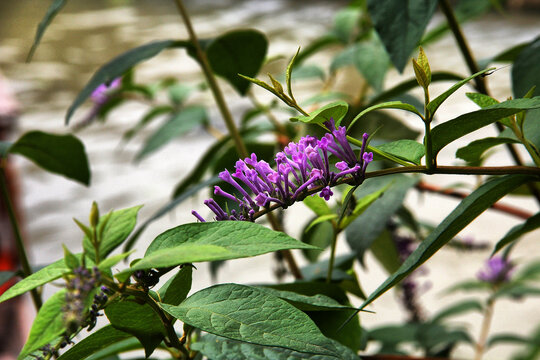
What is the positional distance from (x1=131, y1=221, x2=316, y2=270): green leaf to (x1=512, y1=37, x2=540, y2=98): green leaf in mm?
153

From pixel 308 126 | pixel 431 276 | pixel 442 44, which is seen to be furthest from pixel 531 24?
pixel 308 126

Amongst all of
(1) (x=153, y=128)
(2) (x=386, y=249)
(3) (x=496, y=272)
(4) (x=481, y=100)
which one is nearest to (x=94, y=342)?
(4) (x=481, y=100)

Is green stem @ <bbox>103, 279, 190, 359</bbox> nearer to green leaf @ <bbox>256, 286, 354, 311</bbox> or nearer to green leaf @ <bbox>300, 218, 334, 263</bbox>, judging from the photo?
green leaf @ <bbox>256, 286, 354, 311</bbox>

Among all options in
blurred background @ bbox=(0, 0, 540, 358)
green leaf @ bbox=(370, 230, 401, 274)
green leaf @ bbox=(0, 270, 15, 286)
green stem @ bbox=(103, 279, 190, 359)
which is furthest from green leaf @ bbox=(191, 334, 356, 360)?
blurred background @ bbox=(0, 0, 540, 358)

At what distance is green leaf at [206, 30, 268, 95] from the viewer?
31 cm

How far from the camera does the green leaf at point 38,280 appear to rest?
0.39 ft

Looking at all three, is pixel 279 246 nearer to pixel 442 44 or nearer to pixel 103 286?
pixel 103 286

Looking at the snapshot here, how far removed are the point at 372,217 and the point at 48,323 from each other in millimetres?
189

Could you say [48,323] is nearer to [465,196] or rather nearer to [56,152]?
[56,152]

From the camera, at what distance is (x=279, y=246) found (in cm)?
12

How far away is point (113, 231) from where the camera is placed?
12cm

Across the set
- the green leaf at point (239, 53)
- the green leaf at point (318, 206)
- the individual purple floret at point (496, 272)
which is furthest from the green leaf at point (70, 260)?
the individual purple floret at point (496, 272)

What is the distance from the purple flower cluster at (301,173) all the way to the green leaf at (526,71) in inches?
4.8

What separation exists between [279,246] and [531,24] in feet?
5.42
